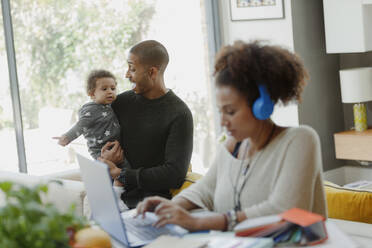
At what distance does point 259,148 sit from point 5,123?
2836 mm

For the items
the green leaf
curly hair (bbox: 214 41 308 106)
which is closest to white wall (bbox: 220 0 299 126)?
curly hair (bbox: 214 41 308 106)

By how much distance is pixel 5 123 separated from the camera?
427 centimetres

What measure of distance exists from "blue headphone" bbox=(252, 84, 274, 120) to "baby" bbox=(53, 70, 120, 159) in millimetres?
1293

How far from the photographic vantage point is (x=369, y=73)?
14.9 ft

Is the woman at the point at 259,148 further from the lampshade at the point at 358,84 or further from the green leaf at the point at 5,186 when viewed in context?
the lampshade at the point at 358,84

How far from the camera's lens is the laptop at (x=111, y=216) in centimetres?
158

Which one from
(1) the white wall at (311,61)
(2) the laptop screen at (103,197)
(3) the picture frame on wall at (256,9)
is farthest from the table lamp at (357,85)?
(2) the laptop screen at (103,197)

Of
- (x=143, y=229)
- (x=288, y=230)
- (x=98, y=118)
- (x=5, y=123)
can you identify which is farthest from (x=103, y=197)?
(x=5, y=123)

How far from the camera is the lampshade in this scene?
4516 mm

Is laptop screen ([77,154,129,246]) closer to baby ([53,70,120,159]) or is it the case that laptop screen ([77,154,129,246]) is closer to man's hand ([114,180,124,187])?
man's hand ([114,180,124,187])

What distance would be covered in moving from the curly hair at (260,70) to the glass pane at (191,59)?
3350 mm

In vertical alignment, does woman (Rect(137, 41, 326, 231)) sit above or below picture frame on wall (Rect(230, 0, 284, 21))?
below

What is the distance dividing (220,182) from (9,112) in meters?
2.72

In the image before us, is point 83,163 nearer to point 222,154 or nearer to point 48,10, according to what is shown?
point 222,154
